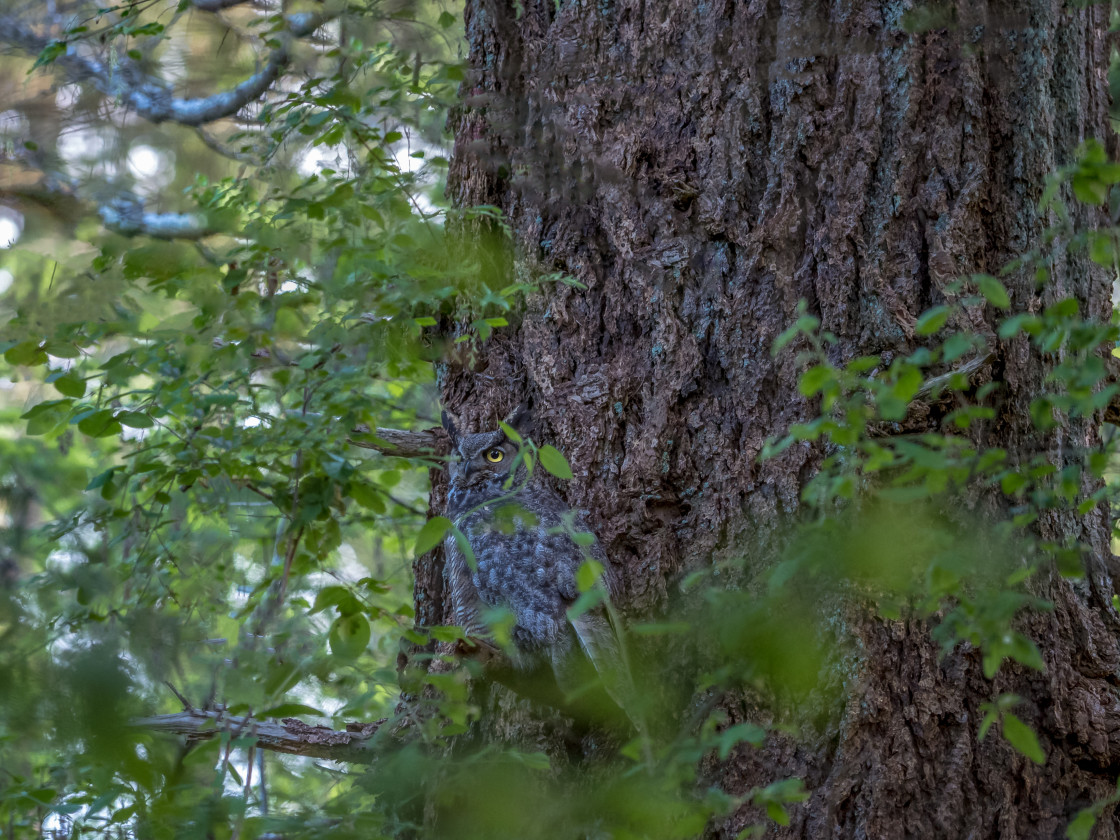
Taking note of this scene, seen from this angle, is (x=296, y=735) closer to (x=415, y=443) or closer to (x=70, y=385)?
(x=415, y=443)

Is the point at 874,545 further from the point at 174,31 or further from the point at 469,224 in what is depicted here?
the point at 174,31

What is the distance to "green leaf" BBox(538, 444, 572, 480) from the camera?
1.38 metres

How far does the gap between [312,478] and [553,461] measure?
73 cm

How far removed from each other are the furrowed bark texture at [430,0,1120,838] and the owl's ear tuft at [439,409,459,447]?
408 millimetres

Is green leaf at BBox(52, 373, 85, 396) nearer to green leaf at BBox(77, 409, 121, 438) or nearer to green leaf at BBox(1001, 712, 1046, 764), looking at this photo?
green leaf at BBox(77, 409, 121, 438)

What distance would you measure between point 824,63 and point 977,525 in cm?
107

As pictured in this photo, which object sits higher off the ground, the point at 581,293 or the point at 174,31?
the point at 174,31

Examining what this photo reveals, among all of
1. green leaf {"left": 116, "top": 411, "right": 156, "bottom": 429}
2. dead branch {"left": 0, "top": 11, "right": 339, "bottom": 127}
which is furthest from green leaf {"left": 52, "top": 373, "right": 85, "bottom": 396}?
dead branch {"left": 0, "top": 11, "right": 339, "bottom": 127}

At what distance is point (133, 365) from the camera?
6.64ft

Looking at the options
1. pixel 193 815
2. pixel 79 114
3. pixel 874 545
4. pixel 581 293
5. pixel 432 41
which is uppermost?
pixel 432 41

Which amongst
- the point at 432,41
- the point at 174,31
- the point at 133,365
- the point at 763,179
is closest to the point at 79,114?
the point at 174,31

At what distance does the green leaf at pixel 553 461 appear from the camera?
1.38 m

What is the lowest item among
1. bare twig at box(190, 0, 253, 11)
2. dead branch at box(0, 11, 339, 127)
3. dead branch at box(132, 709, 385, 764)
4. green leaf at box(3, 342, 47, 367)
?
dead branch at box(132, 709, 385, 764)

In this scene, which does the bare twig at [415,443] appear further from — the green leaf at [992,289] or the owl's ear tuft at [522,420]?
the green leaf at [992,289]
